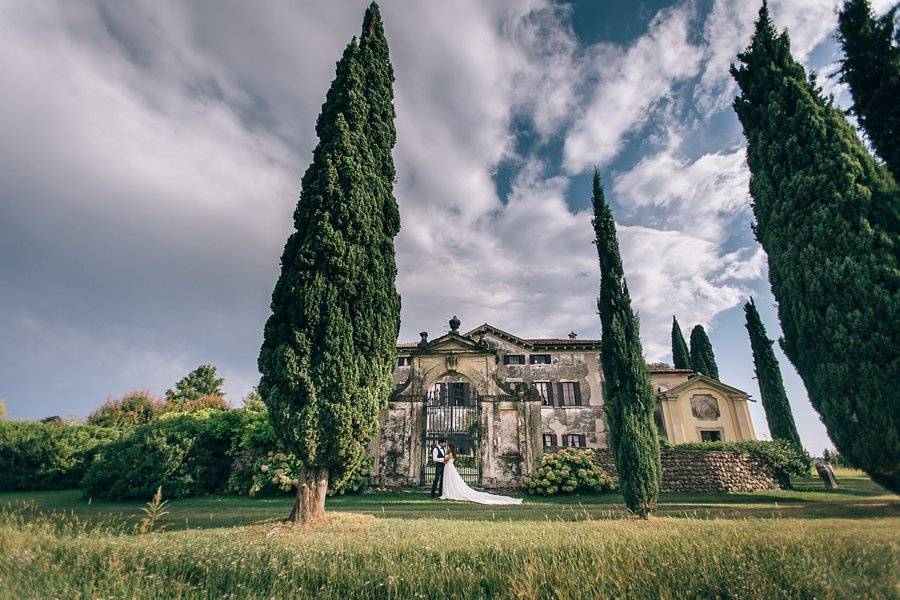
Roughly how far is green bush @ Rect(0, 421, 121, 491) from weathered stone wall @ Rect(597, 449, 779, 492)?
23923 mm

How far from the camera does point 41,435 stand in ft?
57.9

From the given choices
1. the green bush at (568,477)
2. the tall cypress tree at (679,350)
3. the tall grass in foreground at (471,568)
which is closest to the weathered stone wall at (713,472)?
the green bush at (568,477)

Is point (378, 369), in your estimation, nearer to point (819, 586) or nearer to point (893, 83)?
point (819, 586)

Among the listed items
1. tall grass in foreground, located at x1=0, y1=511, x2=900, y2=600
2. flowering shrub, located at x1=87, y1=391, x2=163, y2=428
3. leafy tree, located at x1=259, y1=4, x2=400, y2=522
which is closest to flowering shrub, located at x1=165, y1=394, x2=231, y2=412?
flowering shrub, located at x1=87, y1=391, x2=163, y2=428

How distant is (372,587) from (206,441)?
51.8 ft

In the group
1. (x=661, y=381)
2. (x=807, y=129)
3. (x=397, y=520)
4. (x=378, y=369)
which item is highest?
(x=807, y=129)

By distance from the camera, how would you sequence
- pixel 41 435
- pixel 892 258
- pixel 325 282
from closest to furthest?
pixel 892 258
pixel 325 282
pixel 41 435

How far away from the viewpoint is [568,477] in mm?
16203

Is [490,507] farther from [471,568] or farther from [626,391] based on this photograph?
[471,568]

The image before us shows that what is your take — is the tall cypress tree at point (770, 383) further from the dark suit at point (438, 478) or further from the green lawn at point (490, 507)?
the dark suit at point (438, 478)

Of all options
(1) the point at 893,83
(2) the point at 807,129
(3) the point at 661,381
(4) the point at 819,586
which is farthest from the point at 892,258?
(3) the point at 661,381

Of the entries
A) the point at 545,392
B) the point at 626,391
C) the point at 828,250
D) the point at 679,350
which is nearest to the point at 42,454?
the point at 626,391

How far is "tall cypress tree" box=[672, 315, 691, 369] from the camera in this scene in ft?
125

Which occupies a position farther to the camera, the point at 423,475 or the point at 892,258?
the point at 423,475
